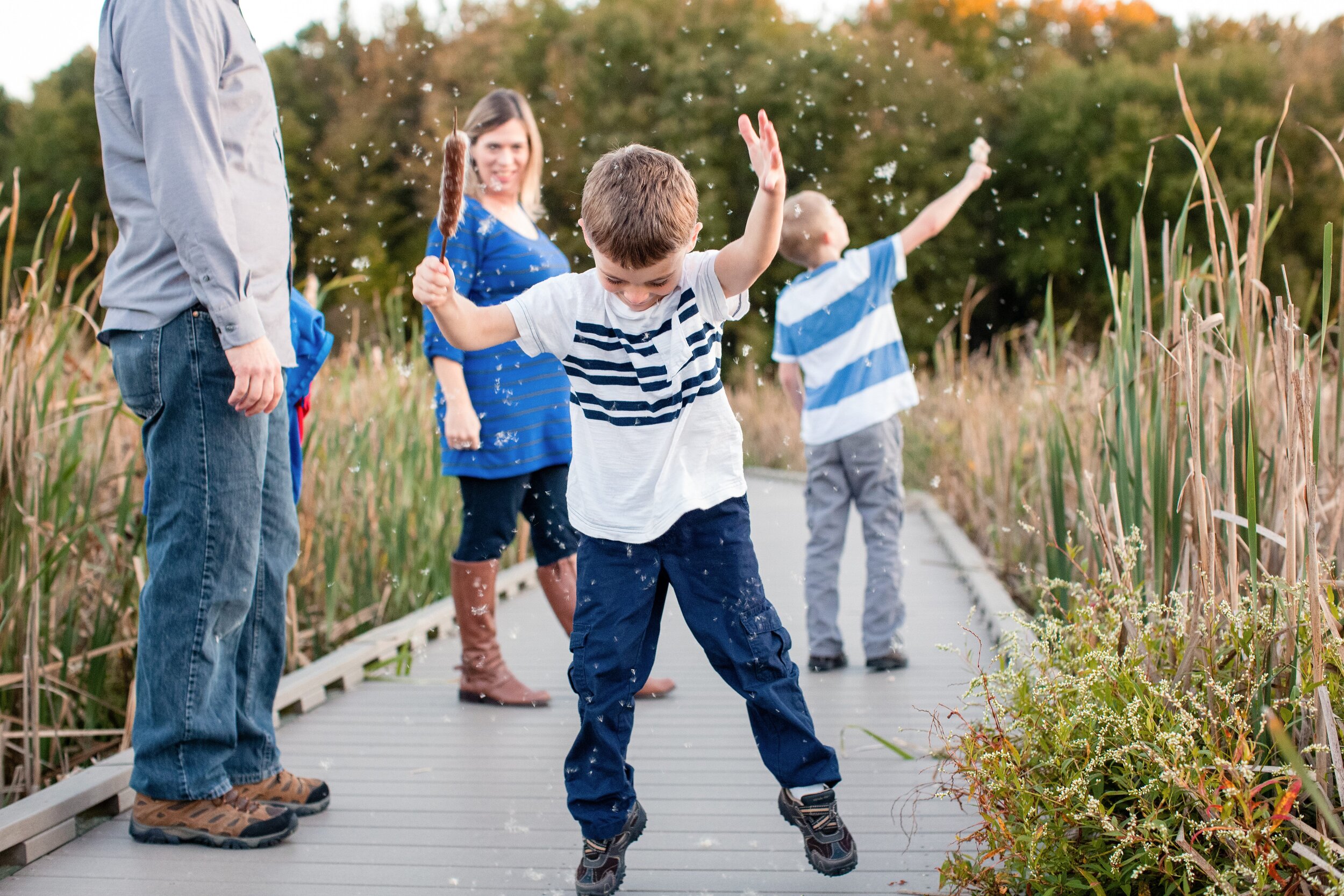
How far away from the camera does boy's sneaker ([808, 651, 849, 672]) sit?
3.94 metres

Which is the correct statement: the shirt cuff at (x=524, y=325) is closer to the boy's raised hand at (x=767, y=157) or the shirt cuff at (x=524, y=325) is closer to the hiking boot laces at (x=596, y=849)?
the boy's raised hand at (x=767, y=157)

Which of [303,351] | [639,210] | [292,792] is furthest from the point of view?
[303,351]

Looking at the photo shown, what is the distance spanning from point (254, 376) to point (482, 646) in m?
1.52

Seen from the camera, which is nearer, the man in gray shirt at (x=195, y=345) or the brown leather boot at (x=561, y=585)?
the man in gray shirt at (x=195, y=345)

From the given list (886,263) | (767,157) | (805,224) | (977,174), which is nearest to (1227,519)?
(767,157)

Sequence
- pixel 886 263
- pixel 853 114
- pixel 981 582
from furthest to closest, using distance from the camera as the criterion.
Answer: pixel 853 114, pixel 981 582, pixel 886 263

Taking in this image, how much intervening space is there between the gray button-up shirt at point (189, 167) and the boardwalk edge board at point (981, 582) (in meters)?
1.58

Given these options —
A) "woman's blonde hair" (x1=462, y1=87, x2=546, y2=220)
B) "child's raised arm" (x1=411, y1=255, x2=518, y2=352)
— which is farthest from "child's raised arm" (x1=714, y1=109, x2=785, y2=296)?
"woman's blonde hair" (x1=462, y1=87, x2=546, y2=220)

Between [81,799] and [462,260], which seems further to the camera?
[462,260]

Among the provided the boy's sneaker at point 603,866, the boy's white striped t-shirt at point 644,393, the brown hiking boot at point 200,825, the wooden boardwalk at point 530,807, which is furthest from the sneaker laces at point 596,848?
the brown hiking boot at point 200,825

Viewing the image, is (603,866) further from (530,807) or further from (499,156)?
(499,156)

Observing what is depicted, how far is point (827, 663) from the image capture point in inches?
155

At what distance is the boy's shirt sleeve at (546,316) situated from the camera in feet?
6.98

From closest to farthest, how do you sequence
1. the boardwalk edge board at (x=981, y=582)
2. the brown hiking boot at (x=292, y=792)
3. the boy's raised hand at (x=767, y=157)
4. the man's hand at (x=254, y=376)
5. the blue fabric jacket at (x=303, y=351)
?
the boy's raised hand at (x=767, y=157)
the man's hand at (x=254, y=376)
the brown hiking boot at (x=292, y=792)
the blue fabric jacket at (x=303, y=351)
the boardwalk edge board at (x=981, y=582)
